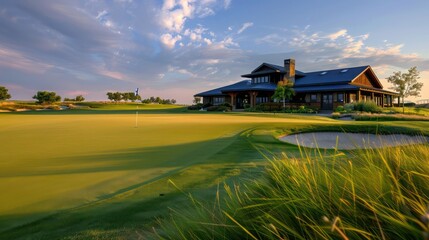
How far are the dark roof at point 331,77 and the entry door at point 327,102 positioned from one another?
2.16 meters

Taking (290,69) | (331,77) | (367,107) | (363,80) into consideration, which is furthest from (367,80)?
(367,107)

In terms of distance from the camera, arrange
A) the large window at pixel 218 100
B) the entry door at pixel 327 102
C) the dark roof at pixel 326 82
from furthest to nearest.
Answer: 1. the large window at pixel 218 100
2. the entry door at pixel 327 102
3. the dark roof at pixel 326 82

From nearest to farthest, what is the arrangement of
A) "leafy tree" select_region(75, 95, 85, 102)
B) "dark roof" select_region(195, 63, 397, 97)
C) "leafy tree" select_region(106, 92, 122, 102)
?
1. "dark roof" select_region(195, 63, 397, 97)
2. "leafy tree" select_region(75, 95, 85, 102)
3. "leafy tree" select_region(106, 92, 122, 102)

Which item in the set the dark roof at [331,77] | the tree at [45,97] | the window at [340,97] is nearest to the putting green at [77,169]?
the window at [340,97]

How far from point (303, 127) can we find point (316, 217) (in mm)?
12454

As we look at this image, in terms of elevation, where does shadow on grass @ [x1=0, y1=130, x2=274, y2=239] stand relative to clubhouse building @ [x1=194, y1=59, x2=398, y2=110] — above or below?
below

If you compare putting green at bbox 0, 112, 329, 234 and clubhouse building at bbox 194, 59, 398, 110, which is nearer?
putting green at bbox 0, 112, 329, 234

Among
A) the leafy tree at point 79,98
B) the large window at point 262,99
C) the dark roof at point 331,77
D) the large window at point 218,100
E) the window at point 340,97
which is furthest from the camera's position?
the leafy tree at point 79,98

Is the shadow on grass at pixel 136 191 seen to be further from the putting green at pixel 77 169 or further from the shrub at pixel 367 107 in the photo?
the shrub at pixel 367 107

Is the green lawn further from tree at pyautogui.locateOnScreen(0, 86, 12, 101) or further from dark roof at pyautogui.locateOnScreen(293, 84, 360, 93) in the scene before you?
tree at pyautogui.locateOnScreen(0, 86, 12, 101)

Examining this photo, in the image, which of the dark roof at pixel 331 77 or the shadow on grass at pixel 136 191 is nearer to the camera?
the shadow on grass at pixel 136 191

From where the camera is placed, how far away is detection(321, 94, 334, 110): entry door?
39.8 meters

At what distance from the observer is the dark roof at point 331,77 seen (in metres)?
40.9

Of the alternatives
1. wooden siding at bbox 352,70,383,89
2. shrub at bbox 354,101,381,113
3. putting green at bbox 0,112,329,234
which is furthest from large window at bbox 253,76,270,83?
putting green at bbox 0,112,329,234
